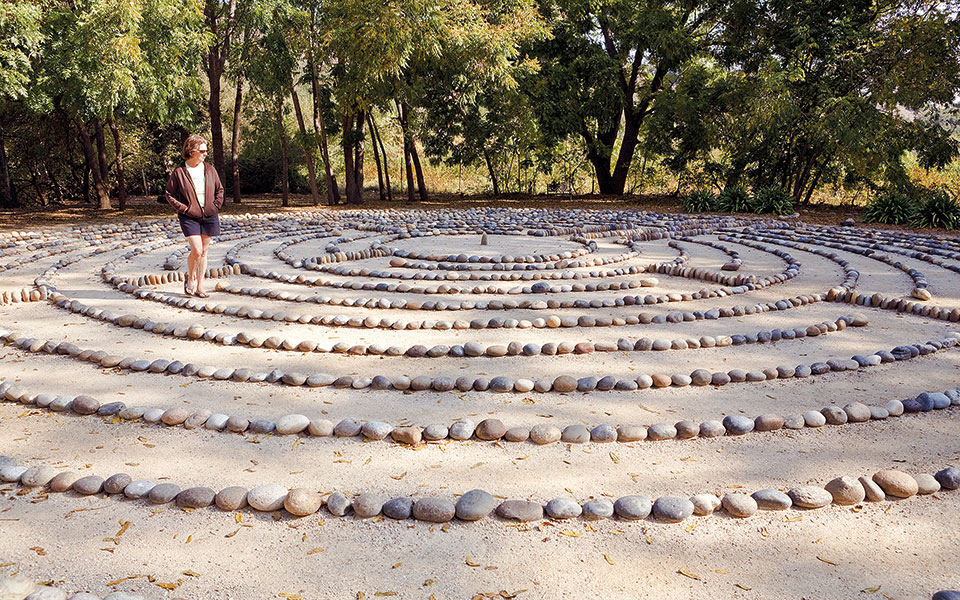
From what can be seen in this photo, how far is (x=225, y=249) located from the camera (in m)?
11.5

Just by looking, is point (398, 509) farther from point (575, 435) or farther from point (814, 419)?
point (814, 419)

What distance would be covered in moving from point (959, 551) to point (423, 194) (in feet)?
69.1

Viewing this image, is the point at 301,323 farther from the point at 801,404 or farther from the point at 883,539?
the point at 883,539

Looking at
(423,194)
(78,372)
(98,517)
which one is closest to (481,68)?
(423,194)

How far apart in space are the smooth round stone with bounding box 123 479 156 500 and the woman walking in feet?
14.9

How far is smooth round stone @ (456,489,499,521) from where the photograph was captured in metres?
3.19

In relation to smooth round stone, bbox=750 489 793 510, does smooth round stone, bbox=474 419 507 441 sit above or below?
above

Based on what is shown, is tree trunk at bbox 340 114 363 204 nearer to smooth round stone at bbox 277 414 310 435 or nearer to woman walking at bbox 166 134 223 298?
woman walking at bbox 166 134 223 298

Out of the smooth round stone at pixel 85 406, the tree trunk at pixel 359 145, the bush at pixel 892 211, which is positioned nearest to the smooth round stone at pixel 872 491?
the smooth round stone at pixel 85 406

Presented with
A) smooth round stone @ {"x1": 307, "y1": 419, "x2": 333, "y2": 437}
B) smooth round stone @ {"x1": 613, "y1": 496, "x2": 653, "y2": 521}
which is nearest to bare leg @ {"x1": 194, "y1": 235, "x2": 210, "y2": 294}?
smooth round stone @ {"x1": 307, "y1": 419, "x2": 333, "y2": 437}

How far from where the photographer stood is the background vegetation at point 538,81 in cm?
1445

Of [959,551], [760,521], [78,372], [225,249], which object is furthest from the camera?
[225,249]

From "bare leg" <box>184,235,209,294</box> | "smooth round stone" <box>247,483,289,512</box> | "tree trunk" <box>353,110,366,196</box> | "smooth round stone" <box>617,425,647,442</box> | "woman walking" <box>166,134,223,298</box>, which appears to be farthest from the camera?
"tree trunk" <box>353,110,366,196</box>

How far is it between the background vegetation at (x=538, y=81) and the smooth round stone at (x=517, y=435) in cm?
1168
